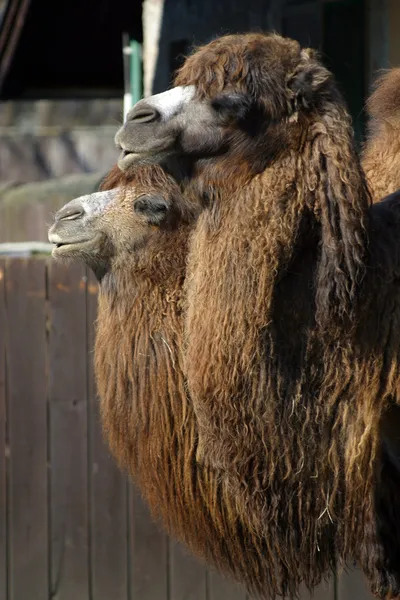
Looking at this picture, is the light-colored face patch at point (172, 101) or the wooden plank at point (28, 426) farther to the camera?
the wooden plank at point (28, 426)

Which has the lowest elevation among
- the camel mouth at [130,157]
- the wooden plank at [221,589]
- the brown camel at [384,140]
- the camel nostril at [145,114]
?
the wooden plank at [221,589]

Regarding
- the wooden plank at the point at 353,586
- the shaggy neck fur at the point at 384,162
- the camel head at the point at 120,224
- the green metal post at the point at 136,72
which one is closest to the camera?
the camel head at the point at 120,224

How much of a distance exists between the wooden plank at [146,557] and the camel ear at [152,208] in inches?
98.8

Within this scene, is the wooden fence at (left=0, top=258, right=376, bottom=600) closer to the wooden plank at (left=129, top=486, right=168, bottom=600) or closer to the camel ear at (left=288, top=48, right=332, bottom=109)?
the wooden plank at (left=129, top=486, right=168, bottom=600)

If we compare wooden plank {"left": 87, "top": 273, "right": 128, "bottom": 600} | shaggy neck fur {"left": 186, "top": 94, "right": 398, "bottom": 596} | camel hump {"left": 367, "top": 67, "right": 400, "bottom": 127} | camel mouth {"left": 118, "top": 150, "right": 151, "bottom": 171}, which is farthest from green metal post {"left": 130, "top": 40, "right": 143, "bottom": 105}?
shaggy neck fur {"left": 186, "top": 94, "right": 398, "bottom": 596}

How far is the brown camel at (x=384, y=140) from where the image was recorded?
377 centimetres

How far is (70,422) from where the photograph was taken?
579 cm

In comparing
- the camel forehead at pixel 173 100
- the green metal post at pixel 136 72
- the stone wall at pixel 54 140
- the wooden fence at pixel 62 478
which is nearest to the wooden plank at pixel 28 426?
the wooden fence at pixel 62 478

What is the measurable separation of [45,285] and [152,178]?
8.14 feet

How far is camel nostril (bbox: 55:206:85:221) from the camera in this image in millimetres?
3531

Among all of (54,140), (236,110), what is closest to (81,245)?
(236,110)

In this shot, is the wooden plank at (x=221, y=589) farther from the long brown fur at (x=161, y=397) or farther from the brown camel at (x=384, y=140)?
the brown camel at (x=384, y=140)

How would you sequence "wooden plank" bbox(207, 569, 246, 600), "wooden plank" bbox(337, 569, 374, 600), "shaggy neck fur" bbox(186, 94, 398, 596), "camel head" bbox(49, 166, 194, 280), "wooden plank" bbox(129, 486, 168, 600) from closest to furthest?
"shaggy neck fur" bbox(186, 94, 398, 596)
"camel head" bbox(49, 166, 194, 280)
"wooden plank" bbox(337, 569, 374, 600)
"wooden plank" bbox(207, 569, 246, 600)
"wooden plank" bbox(129, 486, 168, 600)

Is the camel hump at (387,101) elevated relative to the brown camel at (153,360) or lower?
elevated
